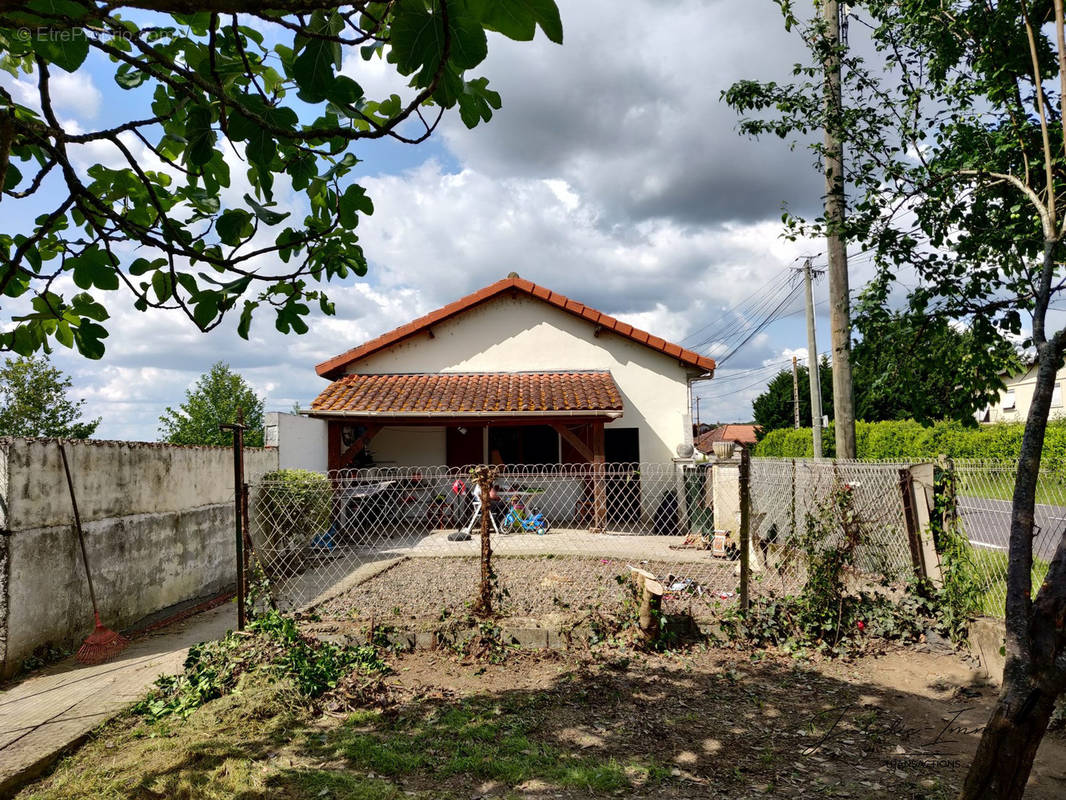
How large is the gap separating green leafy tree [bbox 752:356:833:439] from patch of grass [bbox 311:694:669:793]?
32279 mm

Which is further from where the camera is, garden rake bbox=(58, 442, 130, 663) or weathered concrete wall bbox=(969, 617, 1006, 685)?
garden rake bbox=(58, 442, 130, 663)

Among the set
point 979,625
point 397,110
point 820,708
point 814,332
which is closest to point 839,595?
point 979,625

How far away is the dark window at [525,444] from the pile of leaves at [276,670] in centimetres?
921

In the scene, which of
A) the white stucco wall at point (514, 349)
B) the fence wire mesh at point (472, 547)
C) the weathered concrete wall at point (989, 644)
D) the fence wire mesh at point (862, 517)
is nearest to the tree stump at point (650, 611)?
the fence wire mesh at point (472, 547)

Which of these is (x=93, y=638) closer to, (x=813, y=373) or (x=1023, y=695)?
(x=1023, y=695)

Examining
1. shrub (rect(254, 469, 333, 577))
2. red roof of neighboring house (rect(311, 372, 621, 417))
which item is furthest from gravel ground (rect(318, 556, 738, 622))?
red roof of neighboring house (rect(311, 372, 621, 417))

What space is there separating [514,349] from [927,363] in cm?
1041

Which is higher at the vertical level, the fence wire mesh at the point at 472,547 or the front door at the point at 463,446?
the front door at the point at 463,446

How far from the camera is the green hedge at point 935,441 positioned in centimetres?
1563

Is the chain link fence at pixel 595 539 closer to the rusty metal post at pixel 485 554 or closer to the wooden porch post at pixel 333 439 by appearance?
the rusty metal post at pixel 485 554

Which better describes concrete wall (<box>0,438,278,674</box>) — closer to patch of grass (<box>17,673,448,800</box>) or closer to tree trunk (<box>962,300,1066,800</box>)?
patch of grass (<box>17,673,448,800</box>)

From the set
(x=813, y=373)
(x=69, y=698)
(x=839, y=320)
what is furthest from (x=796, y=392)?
(x=69, y=698)

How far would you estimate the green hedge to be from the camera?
51.3 ft

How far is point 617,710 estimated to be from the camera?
13.3 feet
